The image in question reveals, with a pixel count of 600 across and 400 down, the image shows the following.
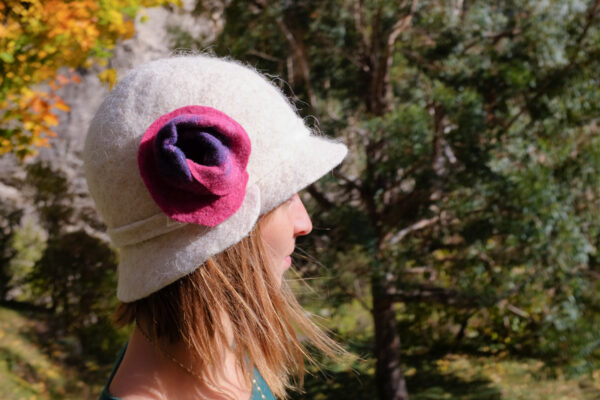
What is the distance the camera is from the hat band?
118cm

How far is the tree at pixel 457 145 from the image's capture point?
3551 mm

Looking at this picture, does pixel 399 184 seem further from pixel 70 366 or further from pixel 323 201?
pixel 70 366

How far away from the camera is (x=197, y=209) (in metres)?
1.18

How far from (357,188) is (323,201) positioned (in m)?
0.27

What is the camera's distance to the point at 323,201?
4.36m

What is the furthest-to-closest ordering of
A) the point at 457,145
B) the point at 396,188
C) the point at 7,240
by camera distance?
the point at 7,240 → the point at 396,188 → the point at 457,145

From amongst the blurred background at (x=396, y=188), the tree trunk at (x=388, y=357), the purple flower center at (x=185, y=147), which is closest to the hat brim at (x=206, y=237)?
the purple flower center at (x=185, y=147)

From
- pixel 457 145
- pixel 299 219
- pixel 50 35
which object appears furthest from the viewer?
pixel 457 145

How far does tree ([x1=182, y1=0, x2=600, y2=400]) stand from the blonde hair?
2.46 meters

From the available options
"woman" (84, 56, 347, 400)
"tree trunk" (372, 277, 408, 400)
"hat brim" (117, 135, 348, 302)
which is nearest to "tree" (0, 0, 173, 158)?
"woman" (84, 56, 347, 400)

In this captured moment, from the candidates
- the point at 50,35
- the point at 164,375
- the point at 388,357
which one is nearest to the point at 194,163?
the point at 164,375

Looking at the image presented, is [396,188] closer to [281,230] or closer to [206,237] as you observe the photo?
[281,230]

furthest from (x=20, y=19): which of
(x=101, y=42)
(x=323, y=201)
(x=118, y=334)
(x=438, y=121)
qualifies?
(x=118, y=334)

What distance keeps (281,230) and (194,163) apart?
282mm
